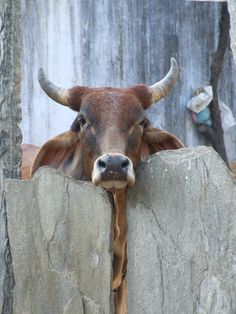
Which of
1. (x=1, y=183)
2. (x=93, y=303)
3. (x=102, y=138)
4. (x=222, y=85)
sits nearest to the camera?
(x=93, y=303)

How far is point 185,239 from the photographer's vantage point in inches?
156

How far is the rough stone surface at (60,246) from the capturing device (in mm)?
4156

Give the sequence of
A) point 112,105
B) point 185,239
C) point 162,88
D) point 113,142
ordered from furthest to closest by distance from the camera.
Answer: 1. point 162,88
2. point 112,105
3. point 113,142
4. point 185,239

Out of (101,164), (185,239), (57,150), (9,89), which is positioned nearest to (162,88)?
(57,150)

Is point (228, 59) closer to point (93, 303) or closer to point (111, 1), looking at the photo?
point (111, 1)

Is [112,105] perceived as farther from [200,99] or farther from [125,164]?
[200,99]

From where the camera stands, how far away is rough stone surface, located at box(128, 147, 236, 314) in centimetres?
386

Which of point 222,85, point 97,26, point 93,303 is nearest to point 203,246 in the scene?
point 93,303

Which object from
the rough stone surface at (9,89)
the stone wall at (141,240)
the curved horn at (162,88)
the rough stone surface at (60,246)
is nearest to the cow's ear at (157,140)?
the curved horn at (162,88)

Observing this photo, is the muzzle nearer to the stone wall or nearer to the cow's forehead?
the stone wall

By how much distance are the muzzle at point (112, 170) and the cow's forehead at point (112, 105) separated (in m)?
0.67

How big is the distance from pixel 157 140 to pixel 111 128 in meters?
0.74

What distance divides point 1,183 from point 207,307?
4.26 feet

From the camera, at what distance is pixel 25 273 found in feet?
14.1
